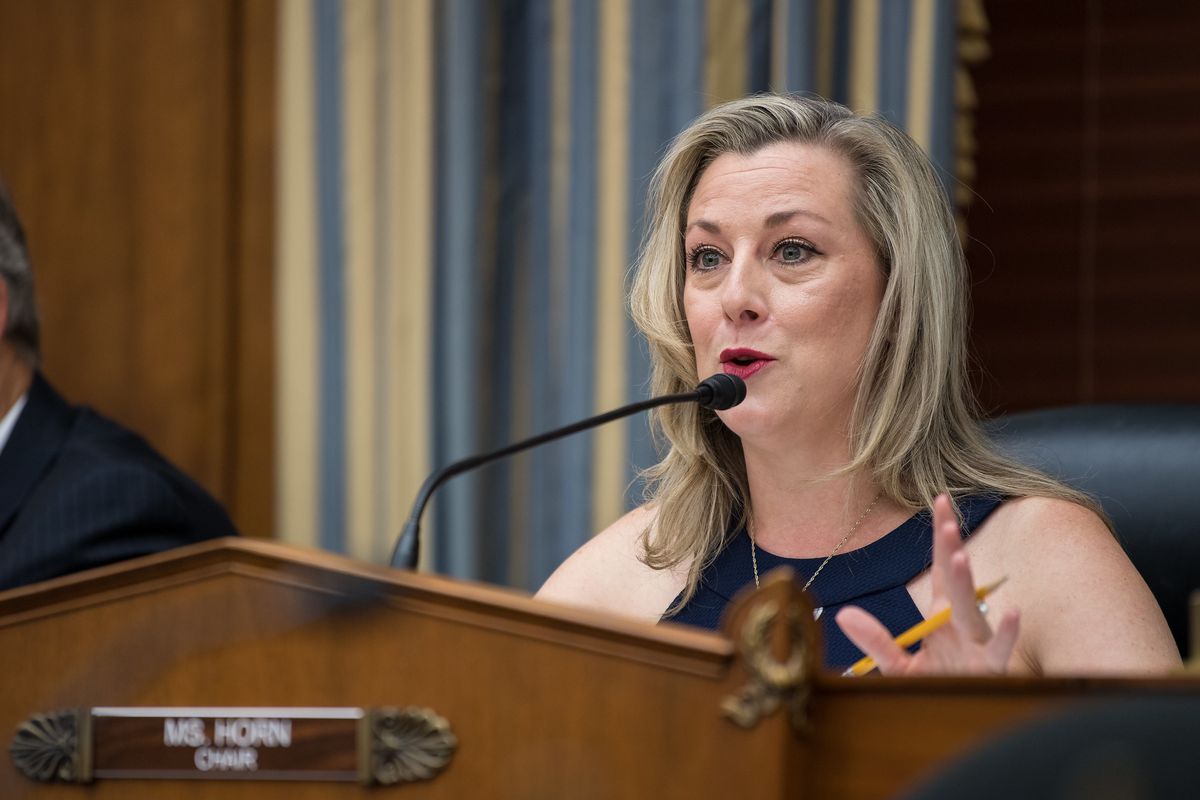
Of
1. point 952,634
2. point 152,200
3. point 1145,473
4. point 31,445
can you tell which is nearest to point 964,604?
point 952,634

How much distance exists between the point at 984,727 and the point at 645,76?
2.01m

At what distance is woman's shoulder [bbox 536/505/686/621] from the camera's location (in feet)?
5.81

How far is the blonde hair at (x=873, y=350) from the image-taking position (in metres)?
1.69

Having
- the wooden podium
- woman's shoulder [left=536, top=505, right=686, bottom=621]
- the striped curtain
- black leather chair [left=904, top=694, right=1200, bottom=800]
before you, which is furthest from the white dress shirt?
black leather chair [left=904, top=694, right=1200, bottom=800]

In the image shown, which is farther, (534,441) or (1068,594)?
(1068,594)

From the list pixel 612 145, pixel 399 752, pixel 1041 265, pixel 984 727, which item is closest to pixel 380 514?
pixel 612 145

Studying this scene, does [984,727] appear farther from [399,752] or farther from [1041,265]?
[1041,265]

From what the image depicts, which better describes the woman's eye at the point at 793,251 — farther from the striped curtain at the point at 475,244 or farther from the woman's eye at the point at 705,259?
the striped curtain at the point at 475,244

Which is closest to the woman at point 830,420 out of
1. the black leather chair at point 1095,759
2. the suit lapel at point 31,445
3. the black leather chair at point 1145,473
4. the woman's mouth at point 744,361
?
the woman's mouth at point 744,361

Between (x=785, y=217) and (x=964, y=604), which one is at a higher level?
(x=785, y=217)

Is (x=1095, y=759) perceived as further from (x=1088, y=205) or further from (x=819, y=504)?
(x=1088, y=205)

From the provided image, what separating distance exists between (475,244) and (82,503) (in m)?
0.98

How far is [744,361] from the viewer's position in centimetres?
166

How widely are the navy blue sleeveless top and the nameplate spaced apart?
2.34 ft
